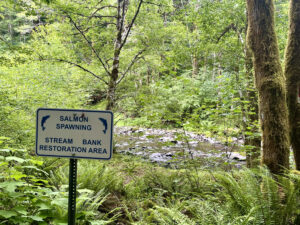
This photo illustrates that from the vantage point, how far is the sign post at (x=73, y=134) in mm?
1624

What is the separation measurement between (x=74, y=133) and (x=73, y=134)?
0.4 inches

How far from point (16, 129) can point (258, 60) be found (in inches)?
185

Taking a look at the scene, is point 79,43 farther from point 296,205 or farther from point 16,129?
point 296,205

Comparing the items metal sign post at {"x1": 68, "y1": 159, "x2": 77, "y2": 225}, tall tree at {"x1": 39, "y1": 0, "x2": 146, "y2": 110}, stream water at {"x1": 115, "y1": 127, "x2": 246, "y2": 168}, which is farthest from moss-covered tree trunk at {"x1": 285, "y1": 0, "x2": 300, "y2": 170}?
tall tree at {"x1": 39, "y1": 0, "x2": 146, "y2": 110}

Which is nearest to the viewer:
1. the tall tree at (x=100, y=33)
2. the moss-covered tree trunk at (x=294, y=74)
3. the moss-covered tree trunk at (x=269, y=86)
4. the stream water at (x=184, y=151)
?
the moss-covered tree trunk at (x=269, y=86)

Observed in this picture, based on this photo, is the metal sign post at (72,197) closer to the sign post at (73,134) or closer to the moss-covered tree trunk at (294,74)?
the sign post at (73,134)

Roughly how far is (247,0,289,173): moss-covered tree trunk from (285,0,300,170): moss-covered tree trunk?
2.31ft

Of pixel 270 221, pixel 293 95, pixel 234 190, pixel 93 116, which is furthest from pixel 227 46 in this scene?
pixel 93 116

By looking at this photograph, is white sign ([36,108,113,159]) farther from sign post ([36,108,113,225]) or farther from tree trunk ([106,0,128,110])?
tree trunk ([106,0,128,110])

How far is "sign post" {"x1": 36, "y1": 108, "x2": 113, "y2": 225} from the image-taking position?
5.33 feet

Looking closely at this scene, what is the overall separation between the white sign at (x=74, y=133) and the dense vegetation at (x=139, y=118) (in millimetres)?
425

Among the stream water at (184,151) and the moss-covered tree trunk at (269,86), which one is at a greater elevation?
the moss-covered tree trunk at (269,86)

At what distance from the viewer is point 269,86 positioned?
10.4ft

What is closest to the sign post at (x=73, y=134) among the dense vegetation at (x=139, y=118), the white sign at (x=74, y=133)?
the white sign at (x=74, y=133)
